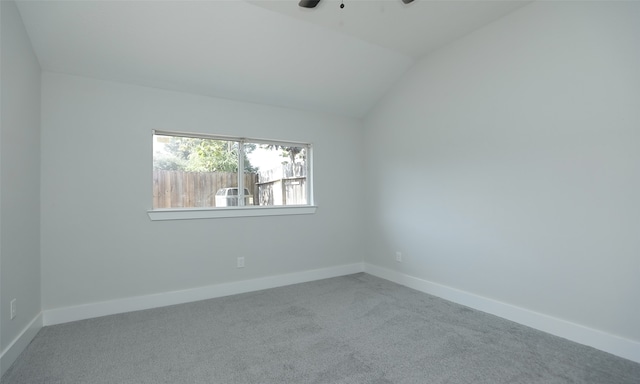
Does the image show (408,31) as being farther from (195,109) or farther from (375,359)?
(375,359)

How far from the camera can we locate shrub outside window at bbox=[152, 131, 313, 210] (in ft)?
10.4

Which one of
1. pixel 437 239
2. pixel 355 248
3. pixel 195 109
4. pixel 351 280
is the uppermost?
pixel 195 109

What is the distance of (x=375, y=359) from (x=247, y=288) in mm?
1910

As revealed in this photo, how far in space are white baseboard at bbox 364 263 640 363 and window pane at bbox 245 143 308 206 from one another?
5.86ft

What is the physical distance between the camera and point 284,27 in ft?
8.87

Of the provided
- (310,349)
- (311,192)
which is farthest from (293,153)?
(310,349)

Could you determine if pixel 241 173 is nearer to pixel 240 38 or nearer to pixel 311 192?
pixel 311 192

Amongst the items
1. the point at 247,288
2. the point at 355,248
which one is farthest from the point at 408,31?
the point at 247,288

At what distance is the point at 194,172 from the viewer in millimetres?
3316

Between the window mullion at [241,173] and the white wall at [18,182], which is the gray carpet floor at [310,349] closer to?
the white wall at [18,182]

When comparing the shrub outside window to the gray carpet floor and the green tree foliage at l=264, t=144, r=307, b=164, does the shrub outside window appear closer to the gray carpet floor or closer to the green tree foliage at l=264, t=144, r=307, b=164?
the green tree foliage at l=264, t=144, r=307, b=164

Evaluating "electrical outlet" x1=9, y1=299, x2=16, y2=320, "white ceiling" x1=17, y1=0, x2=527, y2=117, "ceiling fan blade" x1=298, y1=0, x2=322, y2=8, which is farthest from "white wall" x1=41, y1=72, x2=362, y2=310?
"ceiling fan blade" x1=298, y1=0, x2=322, y2=8

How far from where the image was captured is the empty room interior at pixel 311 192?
1.99 metres

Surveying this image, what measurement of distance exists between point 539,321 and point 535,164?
1.27 m
